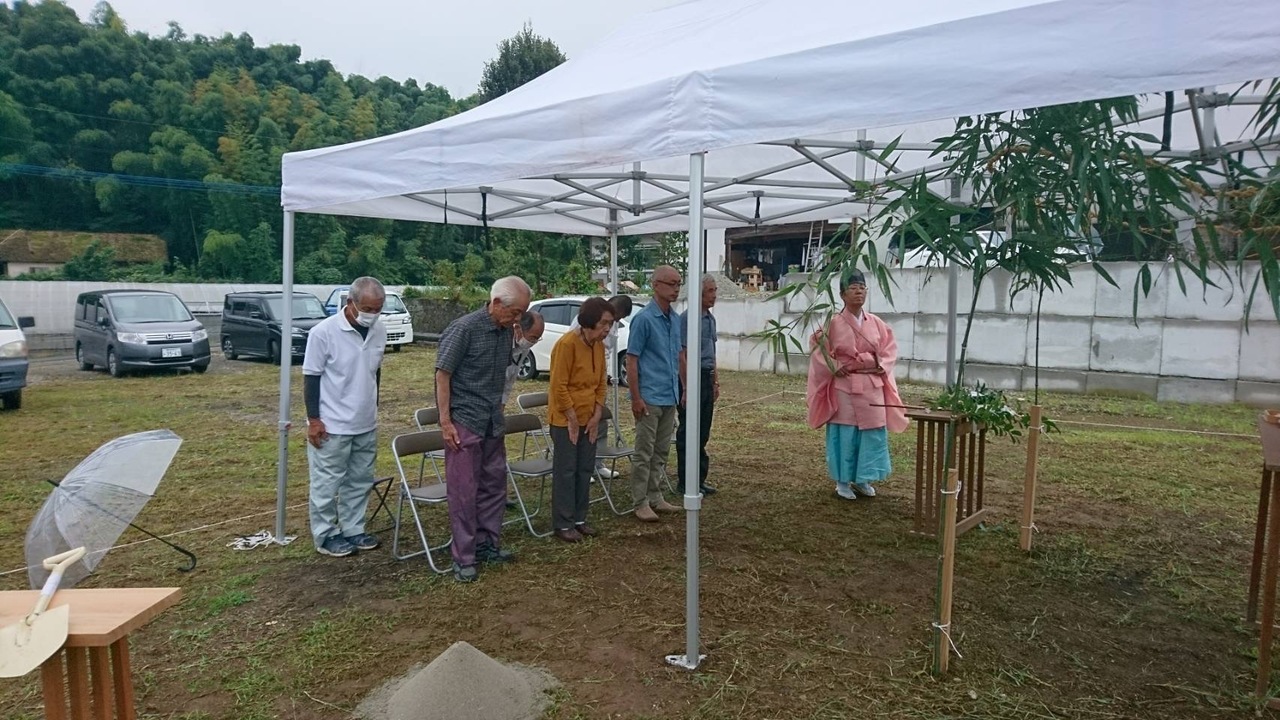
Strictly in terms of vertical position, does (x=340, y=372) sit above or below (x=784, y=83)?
below

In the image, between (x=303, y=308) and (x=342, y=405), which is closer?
(x=342, y=405)

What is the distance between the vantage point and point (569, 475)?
14.8ft

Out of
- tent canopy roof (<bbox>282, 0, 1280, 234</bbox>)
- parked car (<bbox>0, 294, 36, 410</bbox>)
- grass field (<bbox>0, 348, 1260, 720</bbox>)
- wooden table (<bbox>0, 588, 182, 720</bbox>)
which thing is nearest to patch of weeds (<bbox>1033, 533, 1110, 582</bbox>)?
grass field (<bbox>0, 348, 1260, 720</bbox>)

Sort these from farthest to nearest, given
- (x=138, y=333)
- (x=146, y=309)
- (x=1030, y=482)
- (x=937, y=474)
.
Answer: (x=146, y=309) → (x=138, y=333) → (x=937, y=474) → (x=1030, y=482)

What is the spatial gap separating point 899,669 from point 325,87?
144ft

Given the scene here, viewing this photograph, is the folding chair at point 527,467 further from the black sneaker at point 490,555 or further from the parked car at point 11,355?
the parked car at point 11,355

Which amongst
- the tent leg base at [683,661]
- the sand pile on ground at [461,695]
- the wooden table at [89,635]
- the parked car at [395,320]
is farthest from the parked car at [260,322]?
the wooden table at [89,635]

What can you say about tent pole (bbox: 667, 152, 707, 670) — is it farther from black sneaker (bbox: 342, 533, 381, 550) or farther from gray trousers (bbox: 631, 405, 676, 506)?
black sneaker (bbox: 342, 533, 381, 550)

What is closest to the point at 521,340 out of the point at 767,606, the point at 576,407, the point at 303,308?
the point at 576,407

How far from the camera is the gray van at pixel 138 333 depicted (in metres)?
12.8

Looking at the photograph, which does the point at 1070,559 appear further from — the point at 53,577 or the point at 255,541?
the point at 255,541

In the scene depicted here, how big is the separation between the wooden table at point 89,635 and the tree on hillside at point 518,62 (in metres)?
29.1

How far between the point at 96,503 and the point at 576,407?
7.83 ft

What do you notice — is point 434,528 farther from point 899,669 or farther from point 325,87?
point 325,87
